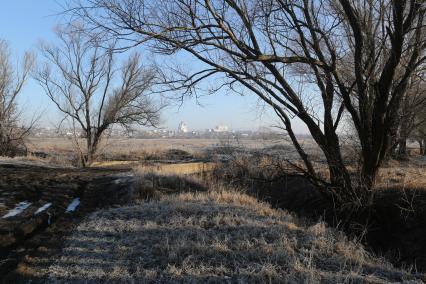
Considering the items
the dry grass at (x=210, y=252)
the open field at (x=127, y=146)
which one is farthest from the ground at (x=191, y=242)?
the open field at (x=127, y=146)

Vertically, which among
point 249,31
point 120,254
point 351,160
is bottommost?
point 120,254

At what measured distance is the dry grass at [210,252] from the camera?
4875mm

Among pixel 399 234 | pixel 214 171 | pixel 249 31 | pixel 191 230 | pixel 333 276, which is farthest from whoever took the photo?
pixel 214 171

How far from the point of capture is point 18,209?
9.04 m

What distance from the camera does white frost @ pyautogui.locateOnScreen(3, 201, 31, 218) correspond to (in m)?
8.52

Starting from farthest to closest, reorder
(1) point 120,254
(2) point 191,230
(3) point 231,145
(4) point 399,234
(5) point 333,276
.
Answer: (3) point 231,145 < (4) point 399,234 < (2) point 191,230 < (1) point 120,254 < (5) point 333,276

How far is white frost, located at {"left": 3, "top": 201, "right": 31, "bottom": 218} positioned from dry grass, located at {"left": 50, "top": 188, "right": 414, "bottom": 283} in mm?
2005

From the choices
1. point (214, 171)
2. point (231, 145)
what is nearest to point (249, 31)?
point (214, 171)

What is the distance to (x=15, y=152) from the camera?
26.8 metres

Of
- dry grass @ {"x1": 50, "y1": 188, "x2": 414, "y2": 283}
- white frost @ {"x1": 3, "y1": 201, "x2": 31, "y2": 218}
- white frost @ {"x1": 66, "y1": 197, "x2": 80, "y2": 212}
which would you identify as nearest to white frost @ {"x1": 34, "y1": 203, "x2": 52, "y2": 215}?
white frost @ {"x1": 3, "y1": 201, "x2": 31, "y2": 218}

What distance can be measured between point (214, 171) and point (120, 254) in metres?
12.1

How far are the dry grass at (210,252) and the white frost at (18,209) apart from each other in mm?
2005

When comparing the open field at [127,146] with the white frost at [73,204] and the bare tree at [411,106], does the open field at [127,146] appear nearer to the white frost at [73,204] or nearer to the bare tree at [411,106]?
the bare tree at [411,106]

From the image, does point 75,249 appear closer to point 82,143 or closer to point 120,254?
point 120,254
